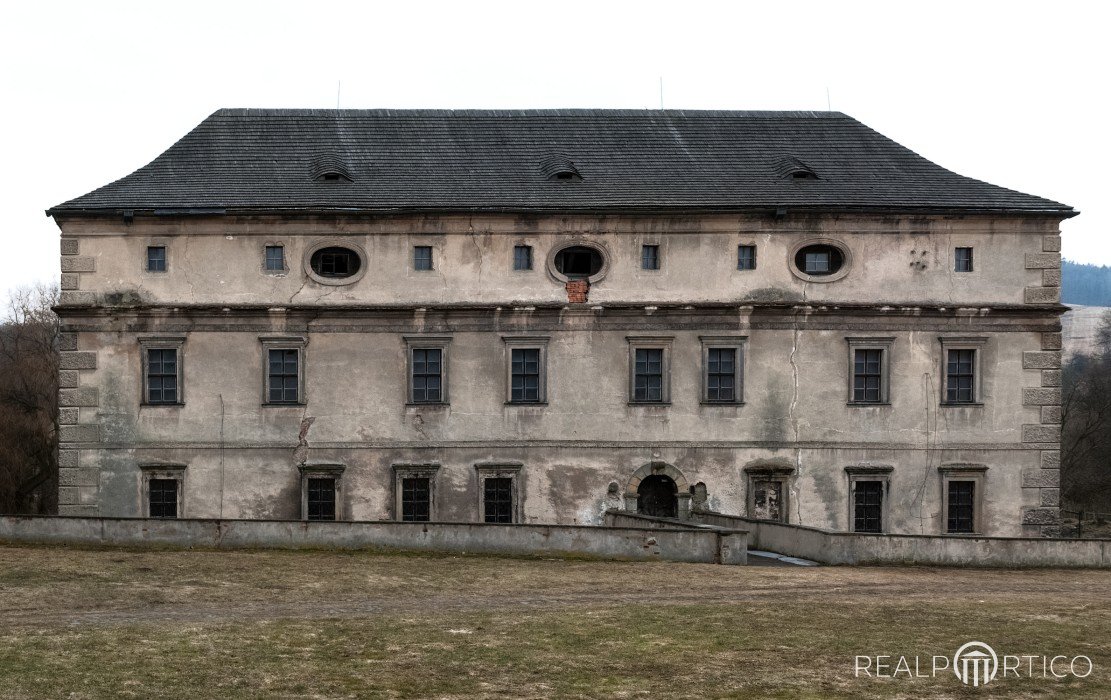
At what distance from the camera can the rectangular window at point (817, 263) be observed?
35.2 m

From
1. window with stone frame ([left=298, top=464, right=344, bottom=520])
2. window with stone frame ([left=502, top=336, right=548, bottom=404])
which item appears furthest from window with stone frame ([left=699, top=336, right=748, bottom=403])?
window with stone frame ([left=298, top=464, right=344, bottom=520])

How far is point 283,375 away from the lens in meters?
34.5

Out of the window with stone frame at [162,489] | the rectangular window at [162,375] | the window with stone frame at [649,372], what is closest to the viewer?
the window with stone frame at [162,489]

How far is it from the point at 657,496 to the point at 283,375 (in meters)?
10.3

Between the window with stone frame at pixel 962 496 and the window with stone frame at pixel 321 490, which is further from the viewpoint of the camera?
the window with stone frame at pixel 962 496

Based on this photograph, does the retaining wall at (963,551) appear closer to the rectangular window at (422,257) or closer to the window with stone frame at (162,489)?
the rectangular window at (422,257)

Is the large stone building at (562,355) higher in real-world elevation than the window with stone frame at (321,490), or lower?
higher

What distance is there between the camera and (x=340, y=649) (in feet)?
52.5

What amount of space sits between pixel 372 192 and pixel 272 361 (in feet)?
17.1

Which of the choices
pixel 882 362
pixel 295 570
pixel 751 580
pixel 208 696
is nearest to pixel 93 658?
pixel 208 696

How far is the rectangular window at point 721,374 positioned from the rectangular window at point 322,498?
10151 millimetres

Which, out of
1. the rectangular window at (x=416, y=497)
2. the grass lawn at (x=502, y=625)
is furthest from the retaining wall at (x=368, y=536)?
the rectangular window at (x=416, y=497)

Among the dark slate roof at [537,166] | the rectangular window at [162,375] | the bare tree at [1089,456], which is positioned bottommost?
the bare tree at [1089,456]

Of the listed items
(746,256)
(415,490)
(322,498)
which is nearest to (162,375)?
(322,498)
